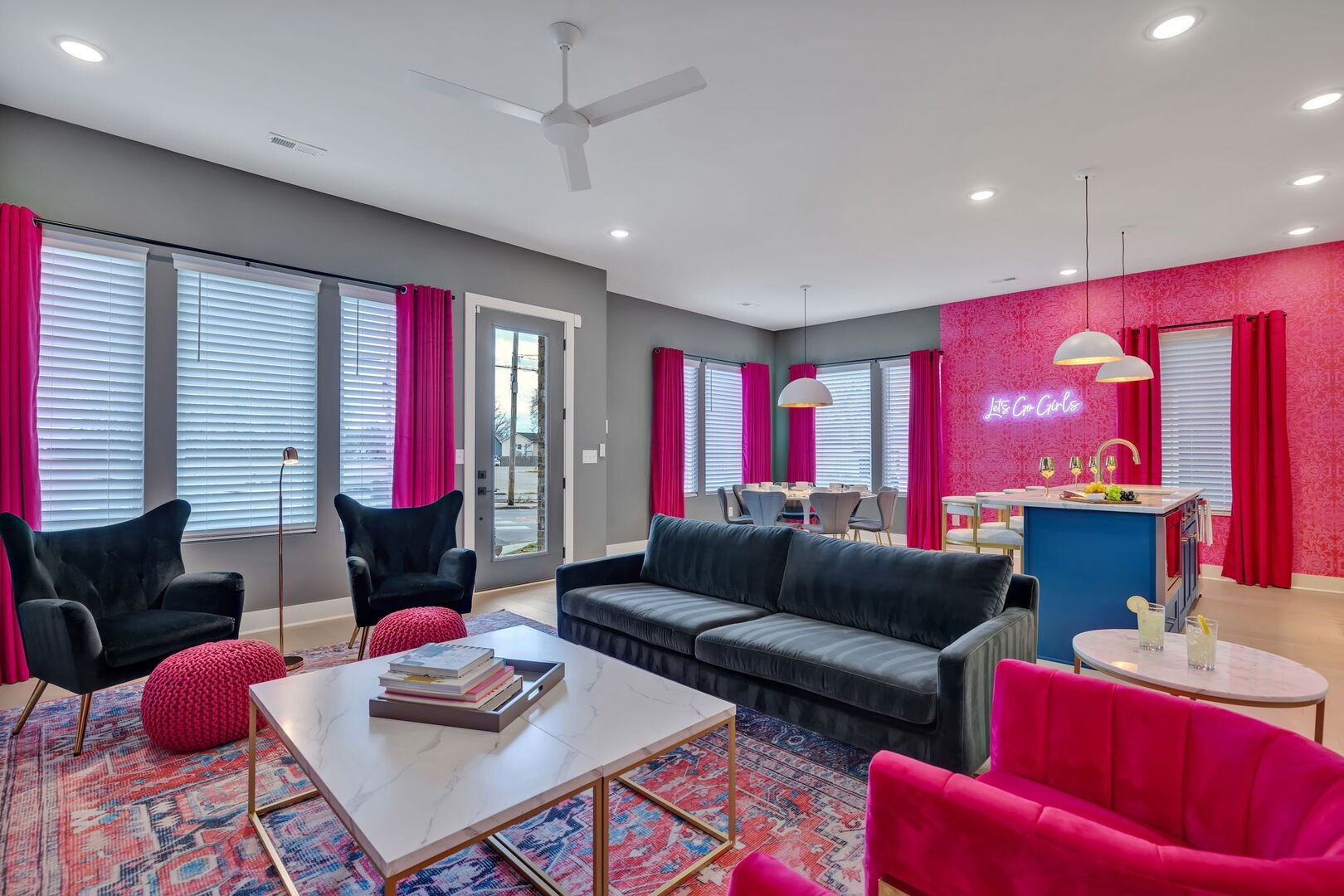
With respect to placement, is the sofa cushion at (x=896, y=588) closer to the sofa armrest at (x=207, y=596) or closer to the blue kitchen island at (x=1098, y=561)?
the blue kitchen island at (x=1098, y=561)

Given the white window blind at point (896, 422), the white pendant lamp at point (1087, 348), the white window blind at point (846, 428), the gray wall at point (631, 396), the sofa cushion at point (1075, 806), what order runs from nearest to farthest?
the sofa cushion at point (1075, 806), the white pendant lamp at point (1087, 348), the gray wall at point (631, 396), the white window blind at point (896, 422), the white window blind at point (846, 428)

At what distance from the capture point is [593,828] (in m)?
1.60

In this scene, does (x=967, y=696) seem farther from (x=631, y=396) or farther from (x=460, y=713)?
(x=631, y=396)

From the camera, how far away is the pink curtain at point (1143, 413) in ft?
20.0

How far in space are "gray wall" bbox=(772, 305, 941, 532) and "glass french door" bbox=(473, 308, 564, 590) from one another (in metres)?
4.37

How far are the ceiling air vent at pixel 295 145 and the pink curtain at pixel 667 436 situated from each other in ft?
14.2

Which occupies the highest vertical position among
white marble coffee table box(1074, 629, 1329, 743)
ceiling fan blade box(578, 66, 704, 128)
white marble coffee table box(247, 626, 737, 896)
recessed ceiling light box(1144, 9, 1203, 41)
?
recessed ceiling light box(1144, 9, 1203, 41)

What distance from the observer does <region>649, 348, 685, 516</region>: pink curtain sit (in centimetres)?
752

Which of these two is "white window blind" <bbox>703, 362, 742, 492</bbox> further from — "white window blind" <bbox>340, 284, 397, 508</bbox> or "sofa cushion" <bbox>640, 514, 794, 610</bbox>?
"sofa cushion" <bbox>640, 514, 794, 610</bbox>

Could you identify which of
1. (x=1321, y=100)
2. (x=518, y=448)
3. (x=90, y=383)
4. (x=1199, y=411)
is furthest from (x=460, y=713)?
(x=1199, y=411)

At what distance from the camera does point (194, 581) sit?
10.1 feet

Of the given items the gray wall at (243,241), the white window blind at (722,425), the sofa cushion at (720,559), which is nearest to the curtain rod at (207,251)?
the gray wall at (243,241)

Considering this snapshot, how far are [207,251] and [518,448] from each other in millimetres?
2526

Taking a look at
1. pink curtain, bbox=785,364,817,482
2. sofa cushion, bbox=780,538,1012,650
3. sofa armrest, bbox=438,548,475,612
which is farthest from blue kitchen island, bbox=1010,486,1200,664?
pink curtain, bbox=785,364,817,482
